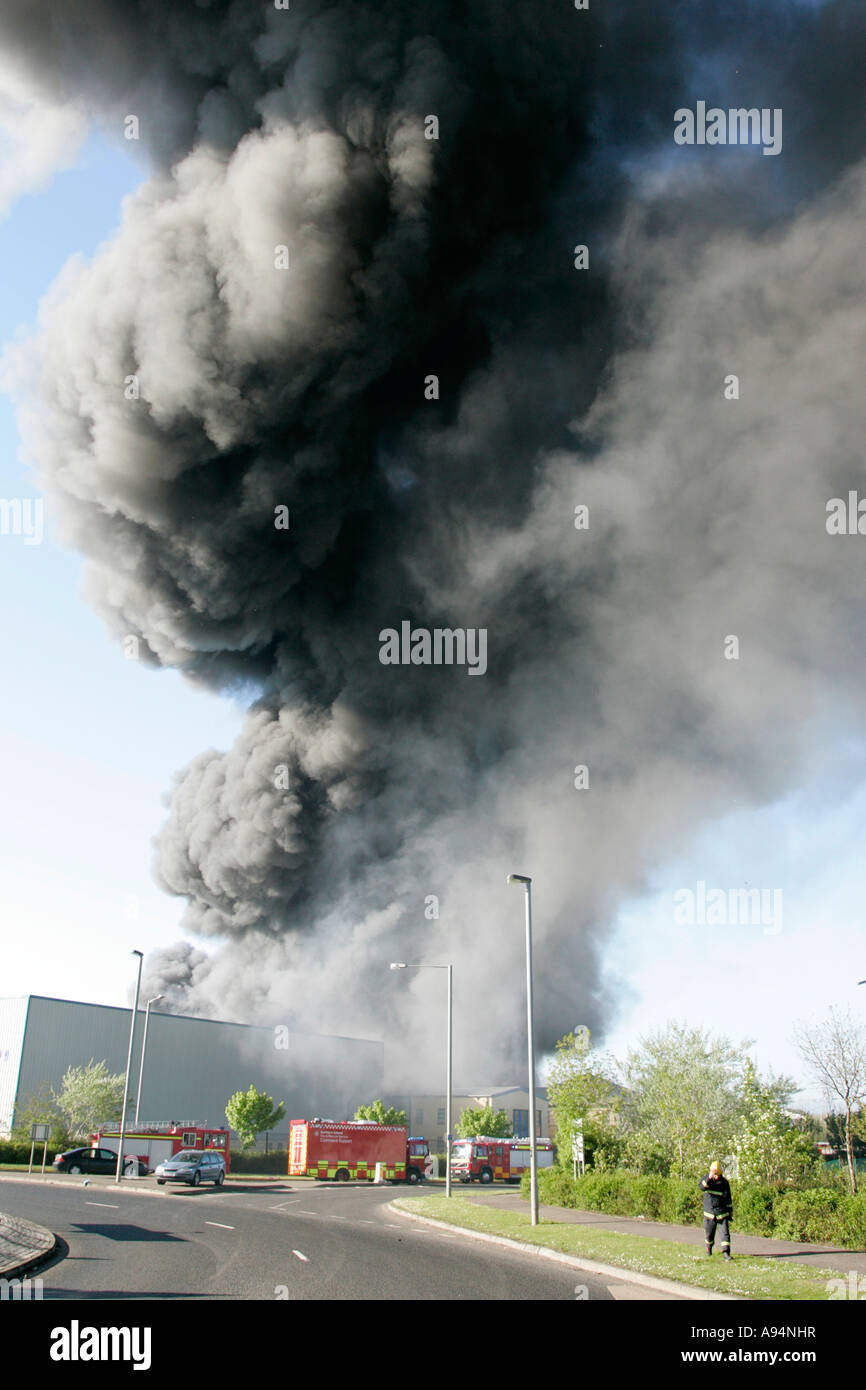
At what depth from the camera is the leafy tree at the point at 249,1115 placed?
48219mm

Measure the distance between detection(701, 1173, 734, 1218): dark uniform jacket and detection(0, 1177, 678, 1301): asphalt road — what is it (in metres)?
1.96

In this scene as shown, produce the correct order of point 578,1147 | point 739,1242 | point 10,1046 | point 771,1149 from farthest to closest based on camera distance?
point 10,1046 → point 578,1147 → point 771,1149 → point 739,1242

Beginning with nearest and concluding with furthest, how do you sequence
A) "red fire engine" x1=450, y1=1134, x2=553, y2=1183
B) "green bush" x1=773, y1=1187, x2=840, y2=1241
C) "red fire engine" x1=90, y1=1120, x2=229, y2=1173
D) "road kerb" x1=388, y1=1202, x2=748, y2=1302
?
"road kerb" x1=388, y1=1202, x2=748, y2=1302, "green bush" x1=773, y1=1187, x2=840, y2=1241, "red fire engine" x1=90, y1=1120, x2=229, y2=1173, "red fire engine" x1=450, y1=1134, x2=553, y2=1183

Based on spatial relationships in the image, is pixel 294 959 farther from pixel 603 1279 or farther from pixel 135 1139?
pixel 603 1279

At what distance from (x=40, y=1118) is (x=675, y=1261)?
125 ft

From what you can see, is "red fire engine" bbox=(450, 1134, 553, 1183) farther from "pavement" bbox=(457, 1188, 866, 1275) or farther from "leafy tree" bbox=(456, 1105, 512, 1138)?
"pavement" bbox=(457, 1188, 866, 1275)

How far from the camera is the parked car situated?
2906 centimetres

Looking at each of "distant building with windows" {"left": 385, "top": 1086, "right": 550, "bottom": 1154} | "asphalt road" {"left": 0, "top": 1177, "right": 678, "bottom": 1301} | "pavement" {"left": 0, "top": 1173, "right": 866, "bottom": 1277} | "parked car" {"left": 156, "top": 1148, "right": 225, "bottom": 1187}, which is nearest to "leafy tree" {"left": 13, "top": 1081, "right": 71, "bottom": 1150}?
"parked car" {"left": 156, "top": 1148, "right": 225, "bottom": 1187}

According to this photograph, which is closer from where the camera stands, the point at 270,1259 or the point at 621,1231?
the point at 270,1259

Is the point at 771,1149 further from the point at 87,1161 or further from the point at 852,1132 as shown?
the point at 87,1161

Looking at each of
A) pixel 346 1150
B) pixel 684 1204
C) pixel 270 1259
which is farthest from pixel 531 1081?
pixel 346 1150

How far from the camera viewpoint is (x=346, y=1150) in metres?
39.2
